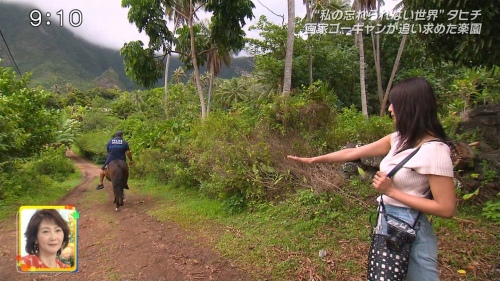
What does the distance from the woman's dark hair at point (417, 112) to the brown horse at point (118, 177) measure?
655 centimetres

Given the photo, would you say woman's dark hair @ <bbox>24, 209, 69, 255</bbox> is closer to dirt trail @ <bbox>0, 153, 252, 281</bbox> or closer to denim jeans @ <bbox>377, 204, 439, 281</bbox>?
denim jeans @ <bbox>377, 204, 439, 281</bbox>

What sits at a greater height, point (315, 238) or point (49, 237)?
point (49, 237)

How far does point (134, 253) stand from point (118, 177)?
2.89 metres

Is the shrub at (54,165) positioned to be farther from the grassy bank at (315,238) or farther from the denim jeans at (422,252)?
the denim jeans at (422,252)

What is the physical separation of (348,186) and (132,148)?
31.0 feet

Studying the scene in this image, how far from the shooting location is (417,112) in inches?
65.0

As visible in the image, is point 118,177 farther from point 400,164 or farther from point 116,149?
point 400,164

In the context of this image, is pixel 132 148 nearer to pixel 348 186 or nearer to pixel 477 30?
pixel 348 186

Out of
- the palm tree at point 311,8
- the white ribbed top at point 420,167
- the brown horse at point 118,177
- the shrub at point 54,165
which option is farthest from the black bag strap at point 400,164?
the palm tree at point 311,8

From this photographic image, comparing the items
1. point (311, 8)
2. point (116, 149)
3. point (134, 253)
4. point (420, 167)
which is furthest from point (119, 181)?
point (311, 8)

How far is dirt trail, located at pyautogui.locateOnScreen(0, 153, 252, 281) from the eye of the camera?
13.0 feet

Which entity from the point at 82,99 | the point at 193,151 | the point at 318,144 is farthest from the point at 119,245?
the point at 82,99

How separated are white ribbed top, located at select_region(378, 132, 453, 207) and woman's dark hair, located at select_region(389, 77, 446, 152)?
2.7 inches

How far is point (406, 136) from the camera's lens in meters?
1.70
